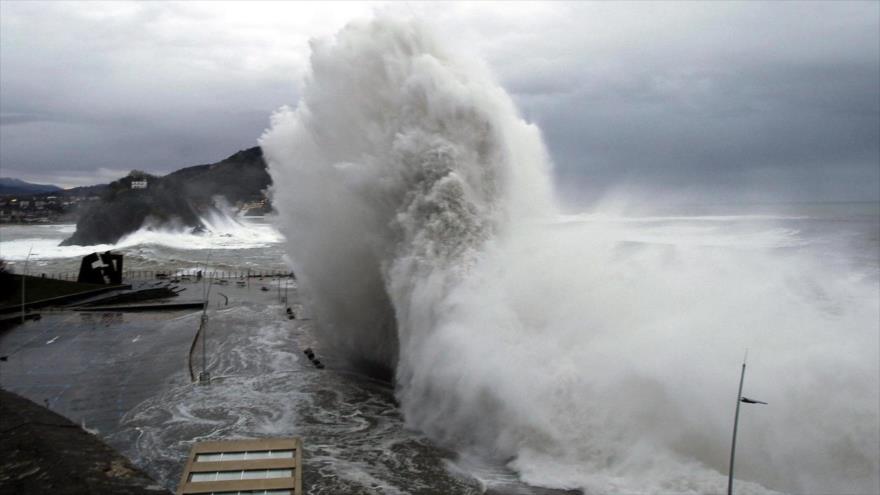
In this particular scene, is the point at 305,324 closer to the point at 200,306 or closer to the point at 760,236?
the point at 200,306

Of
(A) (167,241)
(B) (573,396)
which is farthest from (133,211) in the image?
(B) (573,396)

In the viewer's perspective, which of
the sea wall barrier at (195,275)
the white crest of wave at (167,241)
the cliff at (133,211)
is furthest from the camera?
the cliff at (133,211)

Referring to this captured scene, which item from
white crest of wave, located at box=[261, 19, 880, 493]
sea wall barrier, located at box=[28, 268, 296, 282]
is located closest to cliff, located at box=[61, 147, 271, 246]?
sea wall barrier, located at box=[28, 268, 296, 282]

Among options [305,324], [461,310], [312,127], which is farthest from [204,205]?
[461,310]

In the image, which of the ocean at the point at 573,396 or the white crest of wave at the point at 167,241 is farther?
the white crest of wave at the point at 167,241

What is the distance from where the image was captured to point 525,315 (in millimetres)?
16047

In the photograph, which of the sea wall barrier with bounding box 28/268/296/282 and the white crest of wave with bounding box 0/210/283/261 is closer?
the sea wall barrier with bounding box 28/268/296/282

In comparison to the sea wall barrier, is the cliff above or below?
above

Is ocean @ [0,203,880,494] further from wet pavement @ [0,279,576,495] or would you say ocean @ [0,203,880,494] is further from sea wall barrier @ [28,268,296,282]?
sea wall barrier @ [28,268,296,282]

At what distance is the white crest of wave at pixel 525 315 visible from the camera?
1317cm

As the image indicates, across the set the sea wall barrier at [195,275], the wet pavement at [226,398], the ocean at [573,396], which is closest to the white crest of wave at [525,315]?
the ocean at [573,396]

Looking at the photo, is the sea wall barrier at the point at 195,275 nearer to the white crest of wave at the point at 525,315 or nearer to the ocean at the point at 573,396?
the ocean at the point at 573,396

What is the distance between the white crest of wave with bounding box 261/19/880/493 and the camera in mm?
13172

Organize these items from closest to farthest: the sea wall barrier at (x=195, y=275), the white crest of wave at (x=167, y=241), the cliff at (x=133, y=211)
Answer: the sea wall barrier at (x=195, y=275), the white crest of wave at (x=167, y=241), the cliff at (x=133, y=211)
